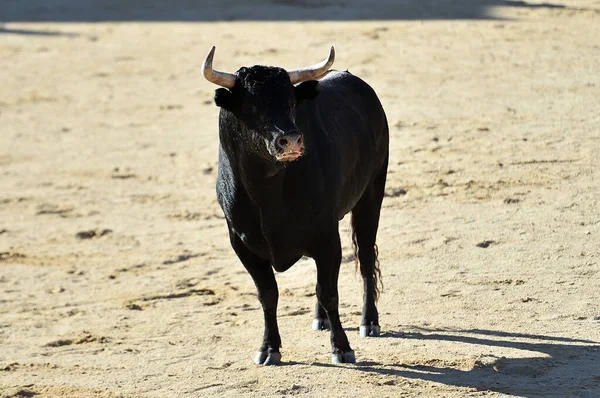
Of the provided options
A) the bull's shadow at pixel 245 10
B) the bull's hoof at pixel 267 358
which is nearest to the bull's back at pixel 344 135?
the bull's hoof at pixel 267 358

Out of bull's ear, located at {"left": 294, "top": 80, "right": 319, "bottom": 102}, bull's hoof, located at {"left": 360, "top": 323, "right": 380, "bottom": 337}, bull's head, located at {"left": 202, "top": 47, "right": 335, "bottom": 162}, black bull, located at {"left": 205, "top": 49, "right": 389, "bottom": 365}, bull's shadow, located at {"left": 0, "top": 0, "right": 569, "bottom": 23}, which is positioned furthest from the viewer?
bull's shadow, located at {"left": 0, "top": 0, "right": 569, "bottom": 23}

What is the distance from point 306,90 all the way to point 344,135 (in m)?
0.61

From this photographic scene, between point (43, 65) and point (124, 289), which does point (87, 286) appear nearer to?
point (124, 289)

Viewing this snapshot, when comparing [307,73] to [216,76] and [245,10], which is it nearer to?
[216,76]

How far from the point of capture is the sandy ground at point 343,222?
257 inches

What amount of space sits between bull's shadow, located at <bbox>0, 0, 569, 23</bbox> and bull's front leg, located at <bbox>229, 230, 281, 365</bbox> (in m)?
8.92

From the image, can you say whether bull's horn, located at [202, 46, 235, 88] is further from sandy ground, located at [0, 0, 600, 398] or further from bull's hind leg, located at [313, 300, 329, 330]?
bull's hind leg, located at [313, 300, 329, 330]

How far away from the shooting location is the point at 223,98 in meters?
5.94

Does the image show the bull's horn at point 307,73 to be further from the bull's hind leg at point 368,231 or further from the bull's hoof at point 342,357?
the bull's hoof at point 342,357

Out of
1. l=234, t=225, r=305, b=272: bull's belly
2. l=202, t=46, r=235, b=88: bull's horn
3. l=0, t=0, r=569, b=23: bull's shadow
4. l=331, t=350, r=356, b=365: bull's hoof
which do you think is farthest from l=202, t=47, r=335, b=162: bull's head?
l=0, t=0, r=569, b=23: bull's shadow

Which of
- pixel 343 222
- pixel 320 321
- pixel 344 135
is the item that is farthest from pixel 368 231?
pixel 343 222

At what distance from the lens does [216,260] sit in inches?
356

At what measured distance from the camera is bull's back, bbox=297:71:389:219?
20.8ft

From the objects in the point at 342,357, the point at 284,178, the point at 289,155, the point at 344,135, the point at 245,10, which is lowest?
the point at 342,357
